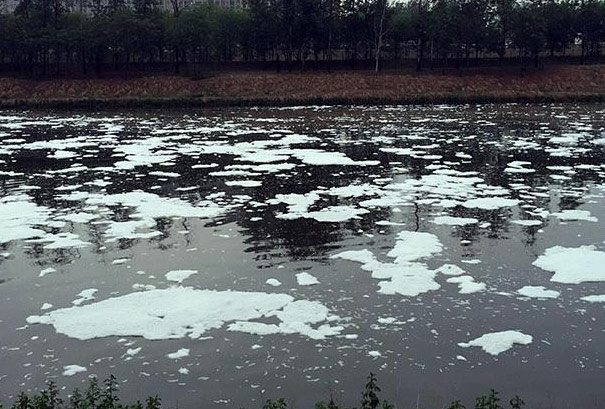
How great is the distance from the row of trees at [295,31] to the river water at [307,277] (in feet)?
134

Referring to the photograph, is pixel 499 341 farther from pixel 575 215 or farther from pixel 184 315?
pixel 575 215

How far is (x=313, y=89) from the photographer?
58.0 metres

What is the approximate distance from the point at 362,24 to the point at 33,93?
3480 cm

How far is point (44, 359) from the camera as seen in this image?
342 inches

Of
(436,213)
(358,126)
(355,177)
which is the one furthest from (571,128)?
(436,213)

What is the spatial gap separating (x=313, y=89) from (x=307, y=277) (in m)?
47.9

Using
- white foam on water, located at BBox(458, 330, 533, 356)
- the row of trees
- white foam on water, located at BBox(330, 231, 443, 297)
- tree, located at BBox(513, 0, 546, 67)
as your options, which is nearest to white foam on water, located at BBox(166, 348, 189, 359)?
white foam on water, located at BBox(330, 231, 443, 297)

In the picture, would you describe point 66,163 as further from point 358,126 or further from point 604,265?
point 604,265

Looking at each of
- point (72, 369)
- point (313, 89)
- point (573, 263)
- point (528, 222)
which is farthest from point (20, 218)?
point (313, 89)

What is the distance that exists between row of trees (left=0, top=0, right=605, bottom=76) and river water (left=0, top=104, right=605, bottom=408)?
134 ft

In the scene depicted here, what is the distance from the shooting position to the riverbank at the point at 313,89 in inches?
2112

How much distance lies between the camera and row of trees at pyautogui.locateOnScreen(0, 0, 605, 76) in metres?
62.4

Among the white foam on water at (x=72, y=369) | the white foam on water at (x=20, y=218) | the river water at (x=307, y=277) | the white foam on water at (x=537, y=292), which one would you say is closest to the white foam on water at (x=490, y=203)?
the river water at (x=307, y=277)

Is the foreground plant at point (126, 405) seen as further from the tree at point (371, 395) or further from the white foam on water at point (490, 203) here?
the white foam on water at point (490, 203)
